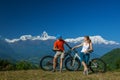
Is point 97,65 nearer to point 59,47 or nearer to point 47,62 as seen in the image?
point 59,47

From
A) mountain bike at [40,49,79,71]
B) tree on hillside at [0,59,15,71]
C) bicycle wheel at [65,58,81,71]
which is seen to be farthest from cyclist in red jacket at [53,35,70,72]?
tree on hillside at [0,59,15,71]

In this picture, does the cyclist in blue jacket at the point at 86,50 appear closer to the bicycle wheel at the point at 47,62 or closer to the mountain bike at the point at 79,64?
the mountain bike at the point at 79,64

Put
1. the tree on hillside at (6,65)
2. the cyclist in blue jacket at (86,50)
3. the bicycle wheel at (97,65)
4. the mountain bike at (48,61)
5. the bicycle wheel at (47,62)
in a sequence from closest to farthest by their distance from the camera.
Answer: the cyclist in blue jacket at (86,50) → the bicycle wheel at (97,65) → the mountain bike at (48,61) → the bicycle wheel at (47,62) → the tree on hillside at (6,65)

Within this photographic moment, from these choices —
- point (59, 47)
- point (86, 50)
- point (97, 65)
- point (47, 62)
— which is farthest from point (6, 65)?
point (86, 50)

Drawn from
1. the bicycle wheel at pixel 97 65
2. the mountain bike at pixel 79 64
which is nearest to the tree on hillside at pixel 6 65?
the mountain bike at pixel 79 64

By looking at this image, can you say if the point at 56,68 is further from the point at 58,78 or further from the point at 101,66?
the point at 58,78

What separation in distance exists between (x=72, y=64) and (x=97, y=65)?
6.03 feet

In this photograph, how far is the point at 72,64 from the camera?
79.3 feet

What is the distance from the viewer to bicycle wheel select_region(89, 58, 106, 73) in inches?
915

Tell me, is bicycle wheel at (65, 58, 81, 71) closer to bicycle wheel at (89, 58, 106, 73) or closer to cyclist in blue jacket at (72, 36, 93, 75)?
bicycle wheel at (89, 58, 106, 73)

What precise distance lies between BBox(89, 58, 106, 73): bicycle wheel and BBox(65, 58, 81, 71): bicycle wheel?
46.2 inches

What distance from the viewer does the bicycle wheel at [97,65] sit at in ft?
76.2

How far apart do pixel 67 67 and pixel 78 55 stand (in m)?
1.12

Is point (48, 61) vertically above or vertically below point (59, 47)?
below
